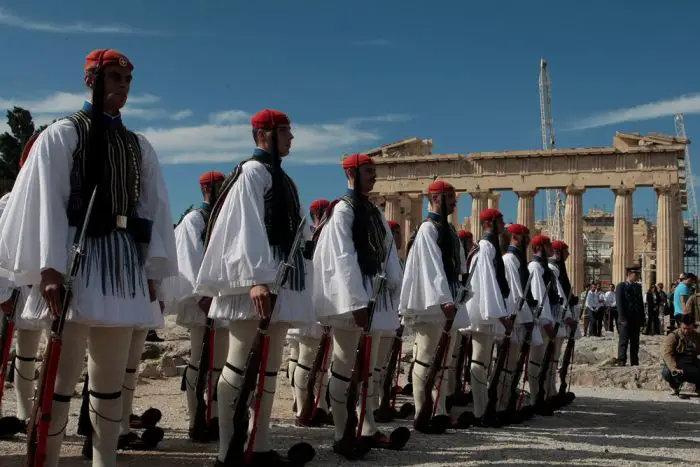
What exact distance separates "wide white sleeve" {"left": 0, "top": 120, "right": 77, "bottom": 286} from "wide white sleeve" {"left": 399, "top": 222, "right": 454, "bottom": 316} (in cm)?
424

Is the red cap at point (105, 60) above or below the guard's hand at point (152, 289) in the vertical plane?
above

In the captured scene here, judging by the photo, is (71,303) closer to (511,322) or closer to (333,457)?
(333,457)

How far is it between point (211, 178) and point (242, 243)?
2968 millimetres

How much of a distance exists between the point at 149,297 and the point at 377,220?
2.84 metres

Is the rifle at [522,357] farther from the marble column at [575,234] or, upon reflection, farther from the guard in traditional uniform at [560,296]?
the marble column at [575,234]

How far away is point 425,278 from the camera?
8.09m

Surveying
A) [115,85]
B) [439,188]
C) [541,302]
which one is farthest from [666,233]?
[115,85]

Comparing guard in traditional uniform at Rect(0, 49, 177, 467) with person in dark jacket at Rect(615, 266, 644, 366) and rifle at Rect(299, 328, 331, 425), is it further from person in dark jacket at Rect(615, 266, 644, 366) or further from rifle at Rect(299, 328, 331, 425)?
person in dark jacket at Rect(615, 266, 644, 366)

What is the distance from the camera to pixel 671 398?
13.9m

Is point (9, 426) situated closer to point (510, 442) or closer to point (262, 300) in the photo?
point (262, 300)

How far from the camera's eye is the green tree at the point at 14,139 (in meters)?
39.7

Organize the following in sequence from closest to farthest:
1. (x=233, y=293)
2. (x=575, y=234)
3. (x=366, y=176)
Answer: (x=233, y=293) < (x=366, y=176) < (x=575, y=234)

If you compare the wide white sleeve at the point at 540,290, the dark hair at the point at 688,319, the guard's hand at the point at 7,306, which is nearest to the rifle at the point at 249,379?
the guard's hand at the point at 7,306

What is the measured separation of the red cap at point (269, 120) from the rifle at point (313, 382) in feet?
10.5
